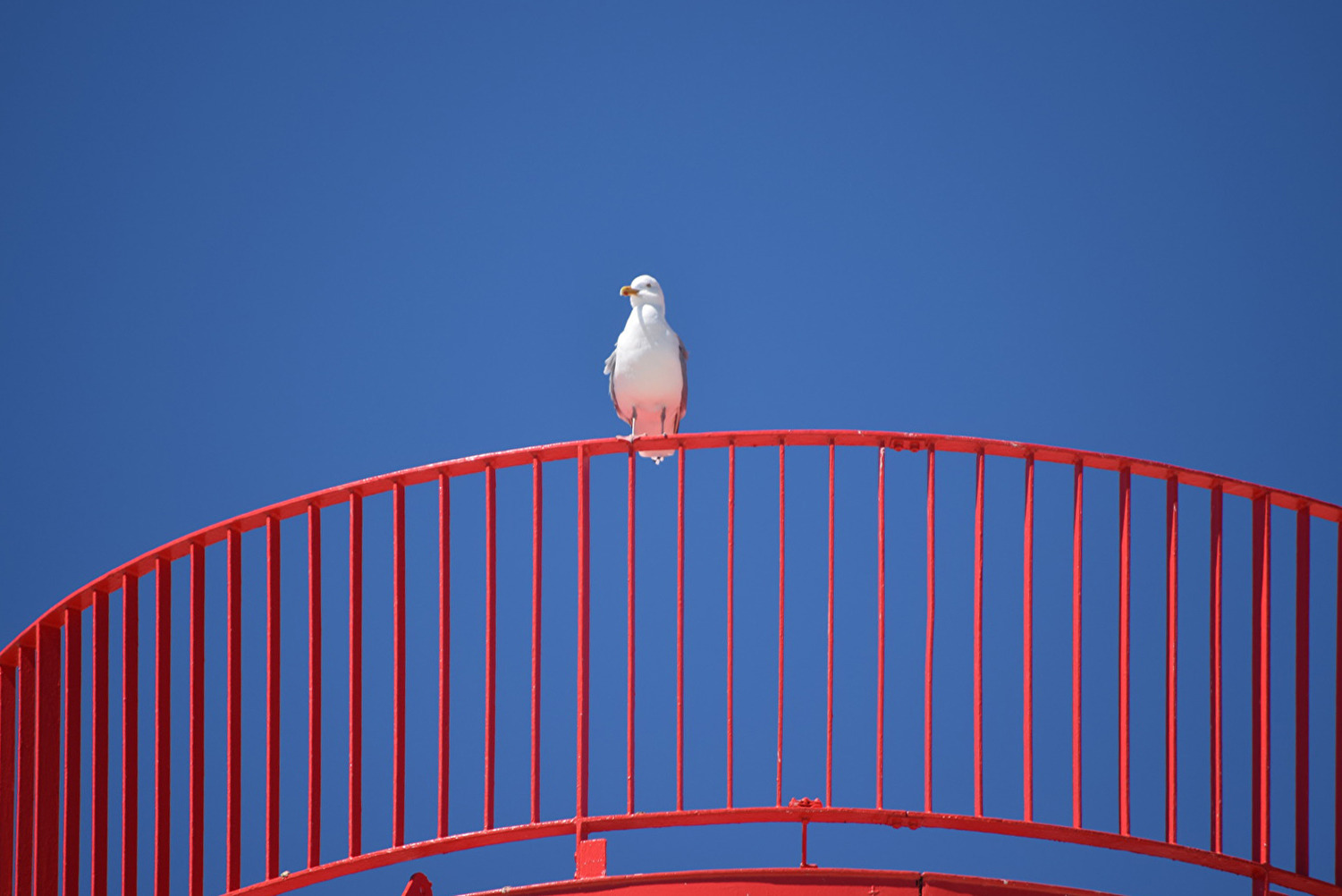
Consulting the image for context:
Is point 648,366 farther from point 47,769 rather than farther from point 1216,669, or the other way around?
point 47,769

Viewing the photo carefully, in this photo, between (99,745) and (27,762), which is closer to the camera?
(99,745)

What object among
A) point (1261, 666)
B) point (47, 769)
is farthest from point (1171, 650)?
point (47, 769)

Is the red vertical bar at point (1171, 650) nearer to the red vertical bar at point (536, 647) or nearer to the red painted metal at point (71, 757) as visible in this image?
the red vertical bar at point (536, 647)

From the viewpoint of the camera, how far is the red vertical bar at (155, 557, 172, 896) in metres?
4.12

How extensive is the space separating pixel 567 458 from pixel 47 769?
2.02 meters

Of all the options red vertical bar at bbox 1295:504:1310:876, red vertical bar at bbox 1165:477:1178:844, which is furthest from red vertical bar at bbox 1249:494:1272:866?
red vertical bar at bbox 1165:477:1178:844

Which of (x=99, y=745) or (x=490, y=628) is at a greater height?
(x=490, y=628)

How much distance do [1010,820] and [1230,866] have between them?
747 mm

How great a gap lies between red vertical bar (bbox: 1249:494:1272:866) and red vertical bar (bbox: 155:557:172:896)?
3.50m

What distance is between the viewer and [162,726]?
4.22m

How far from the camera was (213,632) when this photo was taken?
12.1 metres

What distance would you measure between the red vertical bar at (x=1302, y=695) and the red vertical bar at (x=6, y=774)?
165 inches

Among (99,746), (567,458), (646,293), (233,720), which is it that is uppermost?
(646,293)

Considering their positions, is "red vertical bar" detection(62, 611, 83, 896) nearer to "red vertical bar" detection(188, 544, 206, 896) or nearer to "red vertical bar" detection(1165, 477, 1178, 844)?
"red vertical bar" detection(188, 544, 206, 896)
